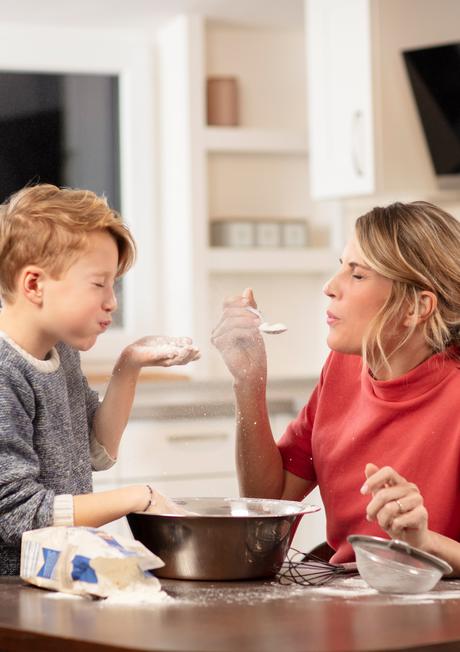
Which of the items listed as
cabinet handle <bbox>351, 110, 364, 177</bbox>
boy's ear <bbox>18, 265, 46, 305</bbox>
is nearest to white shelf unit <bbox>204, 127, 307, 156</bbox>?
cabinet handle <bbox>351, 110, 364, 177</bbox>

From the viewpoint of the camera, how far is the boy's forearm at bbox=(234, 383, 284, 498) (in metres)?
1.81

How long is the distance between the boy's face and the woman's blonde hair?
1.40 feet

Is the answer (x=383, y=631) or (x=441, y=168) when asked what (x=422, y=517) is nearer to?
(x=383, y=631)

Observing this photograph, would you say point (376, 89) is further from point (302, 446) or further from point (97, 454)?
point (97, 454)

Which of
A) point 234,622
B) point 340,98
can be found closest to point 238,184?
point 340,98

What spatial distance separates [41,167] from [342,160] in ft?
3.66

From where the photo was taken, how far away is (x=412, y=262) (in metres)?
1.68

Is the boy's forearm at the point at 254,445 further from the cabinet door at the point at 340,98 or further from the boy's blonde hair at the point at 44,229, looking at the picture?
the cabinet door at the point at 340,98

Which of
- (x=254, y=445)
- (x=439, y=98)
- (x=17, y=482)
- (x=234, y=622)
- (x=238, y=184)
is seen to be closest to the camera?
(x=234, y=622)

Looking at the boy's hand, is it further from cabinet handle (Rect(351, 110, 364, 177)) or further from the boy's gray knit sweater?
cabinet handle (Rect(351, 110, 364, 177))

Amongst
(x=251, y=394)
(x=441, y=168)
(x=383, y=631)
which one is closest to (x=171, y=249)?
(x=441, y=168)

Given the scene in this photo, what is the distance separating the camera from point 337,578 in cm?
145

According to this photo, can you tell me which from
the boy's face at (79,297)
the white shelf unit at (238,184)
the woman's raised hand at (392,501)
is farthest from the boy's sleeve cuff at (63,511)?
the white shelf unit at (238,184)

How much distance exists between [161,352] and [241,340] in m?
0.20
